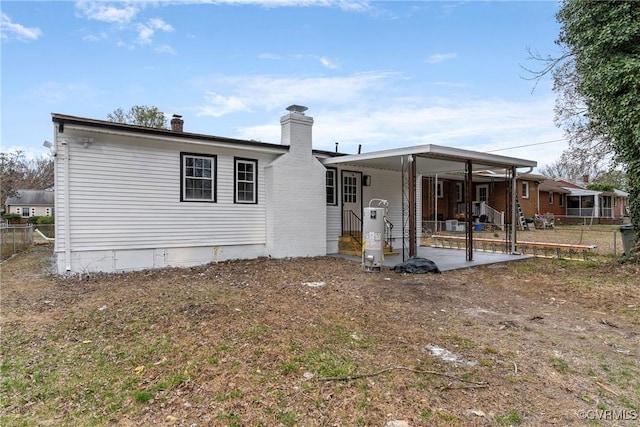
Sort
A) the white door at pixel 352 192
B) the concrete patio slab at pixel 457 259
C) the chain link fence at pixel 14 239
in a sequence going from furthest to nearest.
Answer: the white door at pixel 352 192 → the chain link fence at pixel 14 239 → the concrete patio slab at pixel 457 259

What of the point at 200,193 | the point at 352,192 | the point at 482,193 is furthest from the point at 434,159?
the point at 482,193

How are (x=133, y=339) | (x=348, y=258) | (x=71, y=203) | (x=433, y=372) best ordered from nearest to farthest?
(x=433, y=372) < (x=133, y=339) < (x=71, y=203) < (x=348, y=258)

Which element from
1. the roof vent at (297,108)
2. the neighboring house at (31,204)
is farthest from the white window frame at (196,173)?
the neighboring house at (31,204)

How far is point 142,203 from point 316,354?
22.1 feet

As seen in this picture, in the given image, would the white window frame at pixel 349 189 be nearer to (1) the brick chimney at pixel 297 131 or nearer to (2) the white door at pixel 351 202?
(2) the white door at pixel 351 202

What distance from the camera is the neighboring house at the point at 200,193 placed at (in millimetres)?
8117

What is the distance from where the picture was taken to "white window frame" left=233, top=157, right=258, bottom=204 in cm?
1036

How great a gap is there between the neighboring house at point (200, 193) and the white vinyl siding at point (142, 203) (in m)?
0.02

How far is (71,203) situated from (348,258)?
7.21m

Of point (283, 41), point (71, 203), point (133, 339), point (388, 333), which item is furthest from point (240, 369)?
point (283, 41)

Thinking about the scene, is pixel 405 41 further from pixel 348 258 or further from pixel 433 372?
pixel 433 372

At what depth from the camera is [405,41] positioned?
12.3 metres

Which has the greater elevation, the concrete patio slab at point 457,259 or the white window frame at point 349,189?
the white window frame at point 349,189

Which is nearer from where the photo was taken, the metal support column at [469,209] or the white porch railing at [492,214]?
the metal support column at [469,209]
